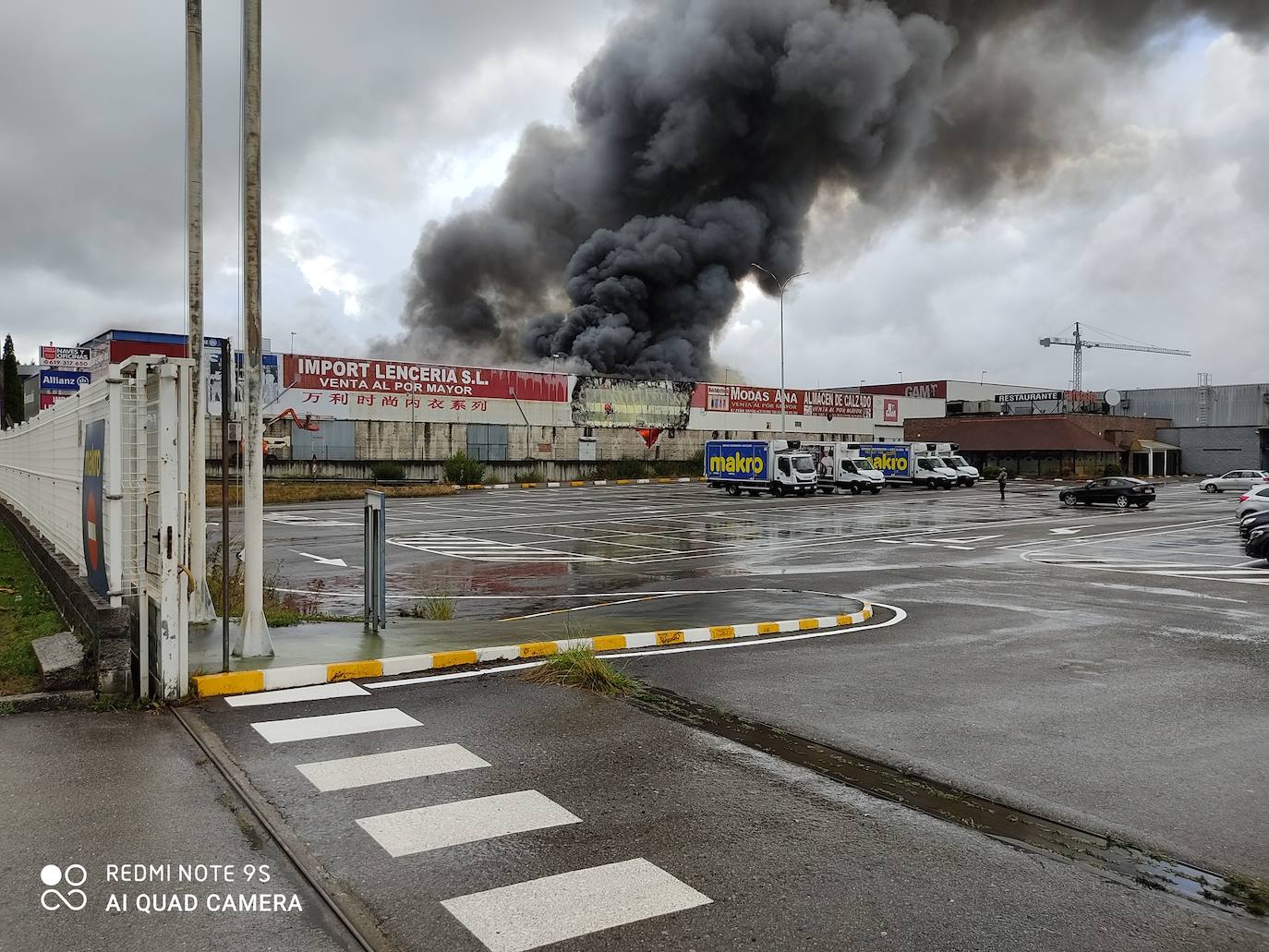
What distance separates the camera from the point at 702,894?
386 centimetres

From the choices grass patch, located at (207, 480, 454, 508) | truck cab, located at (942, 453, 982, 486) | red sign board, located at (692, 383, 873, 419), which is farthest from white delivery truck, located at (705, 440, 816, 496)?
red sign board, located at (692, 383, 873, 419)

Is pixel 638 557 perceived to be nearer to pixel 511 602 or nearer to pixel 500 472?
pixel 511 602

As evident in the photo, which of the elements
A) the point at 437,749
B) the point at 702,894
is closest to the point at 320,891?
the point at 702,894

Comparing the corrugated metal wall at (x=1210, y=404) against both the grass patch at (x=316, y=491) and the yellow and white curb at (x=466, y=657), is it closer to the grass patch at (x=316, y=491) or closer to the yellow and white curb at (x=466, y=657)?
the grass patch at (x=316, y=491)

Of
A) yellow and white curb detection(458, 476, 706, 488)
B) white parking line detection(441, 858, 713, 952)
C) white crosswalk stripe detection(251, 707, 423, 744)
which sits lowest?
yellow and white curb detection(458, 476, 706, 488)

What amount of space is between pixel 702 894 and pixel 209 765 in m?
3.17

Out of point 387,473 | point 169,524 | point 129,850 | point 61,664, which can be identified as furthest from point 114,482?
point 387,473

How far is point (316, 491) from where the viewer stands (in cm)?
3994

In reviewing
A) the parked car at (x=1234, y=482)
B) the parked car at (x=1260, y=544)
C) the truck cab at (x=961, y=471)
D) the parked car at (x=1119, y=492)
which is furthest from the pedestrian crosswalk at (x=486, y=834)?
the truck cab at (x=961, y=471)

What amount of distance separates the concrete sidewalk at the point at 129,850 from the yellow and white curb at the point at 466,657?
116 cm

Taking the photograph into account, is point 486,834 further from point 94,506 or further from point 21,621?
point 21,621

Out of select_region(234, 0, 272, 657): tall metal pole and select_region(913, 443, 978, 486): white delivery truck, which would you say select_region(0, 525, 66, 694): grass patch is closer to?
select_region(234, 0, 272, 657): tall metal pole

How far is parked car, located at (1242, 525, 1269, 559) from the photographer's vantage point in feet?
58.4

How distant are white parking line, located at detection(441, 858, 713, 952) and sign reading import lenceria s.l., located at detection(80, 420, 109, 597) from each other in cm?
506
